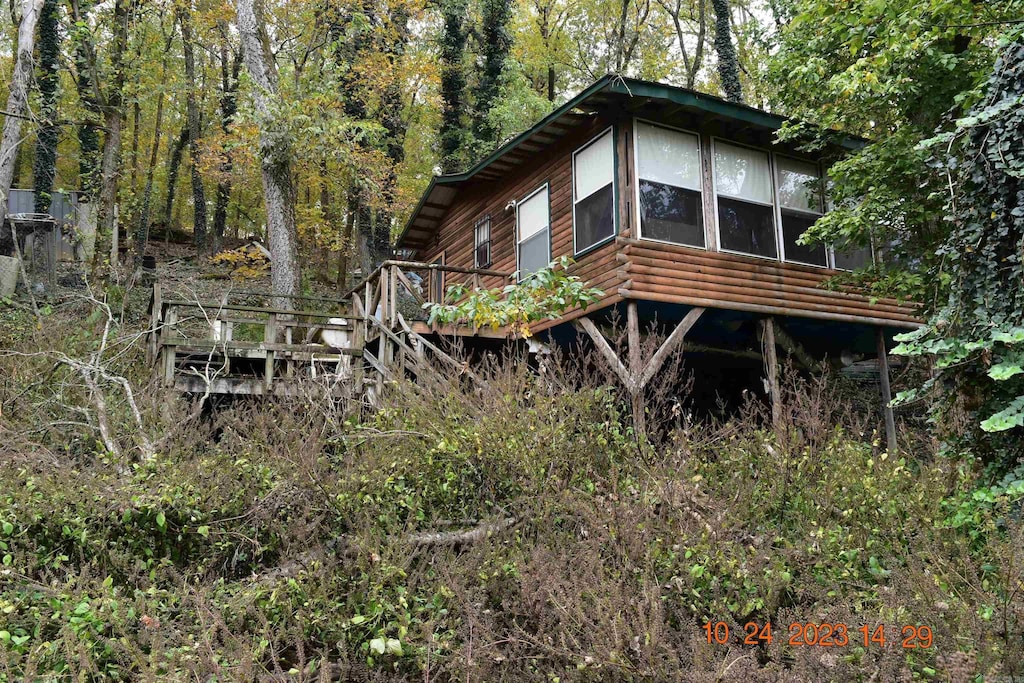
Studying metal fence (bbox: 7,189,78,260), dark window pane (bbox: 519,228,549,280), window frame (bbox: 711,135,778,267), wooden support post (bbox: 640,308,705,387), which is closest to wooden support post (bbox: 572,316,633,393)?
wooden support post (bbox: 640,308,705,387)

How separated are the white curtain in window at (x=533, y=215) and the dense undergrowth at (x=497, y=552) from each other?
519cm

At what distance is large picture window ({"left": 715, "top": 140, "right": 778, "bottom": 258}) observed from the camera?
11180mm

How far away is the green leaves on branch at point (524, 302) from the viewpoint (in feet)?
32.8

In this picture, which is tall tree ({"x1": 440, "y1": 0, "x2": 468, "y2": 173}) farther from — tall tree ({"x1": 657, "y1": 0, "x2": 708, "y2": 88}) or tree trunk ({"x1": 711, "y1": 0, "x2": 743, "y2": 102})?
tall tree ({"x1": 657, "y1": 0, "x2": 708, "y2": 88})

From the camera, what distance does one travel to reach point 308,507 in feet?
19.5

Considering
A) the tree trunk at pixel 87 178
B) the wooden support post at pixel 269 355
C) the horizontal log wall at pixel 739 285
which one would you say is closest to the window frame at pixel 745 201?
the horizontal log wall at pixel 739 285

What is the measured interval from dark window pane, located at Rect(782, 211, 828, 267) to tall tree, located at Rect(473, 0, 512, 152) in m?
11.8

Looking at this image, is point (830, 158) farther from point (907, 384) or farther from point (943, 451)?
point (943, 451)

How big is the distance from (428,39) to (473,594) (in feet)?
73.3

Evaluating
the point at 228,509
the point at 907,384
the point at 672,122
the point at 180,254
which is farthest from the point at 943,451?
the point at 180,254

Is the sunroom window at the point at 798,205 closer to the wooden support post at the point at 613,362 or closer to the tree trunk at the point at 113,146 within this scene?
the wooden support post at the point at 613,362

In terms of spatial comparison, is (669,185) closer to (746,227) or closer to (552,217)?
(746,227)

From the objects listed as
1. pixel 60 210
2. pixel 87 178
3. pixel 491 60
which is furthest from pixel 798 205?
pixel 60 210

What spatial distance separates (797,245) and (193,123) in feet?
69.5
